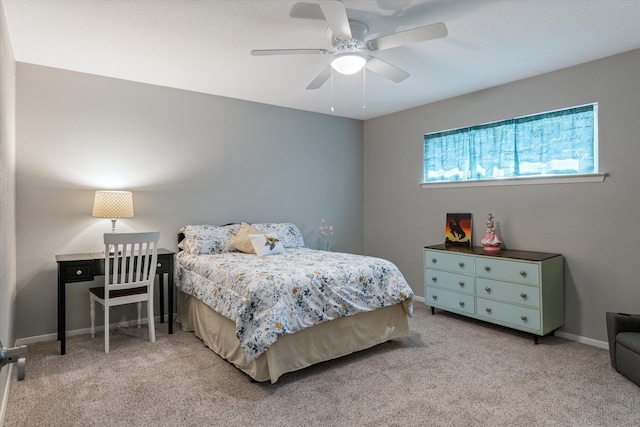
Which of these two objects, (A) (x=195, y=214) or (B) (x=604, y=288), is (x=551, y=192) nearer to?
(B) (x=604, y=288)

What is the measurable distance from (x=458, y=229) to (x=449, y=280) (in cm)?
66

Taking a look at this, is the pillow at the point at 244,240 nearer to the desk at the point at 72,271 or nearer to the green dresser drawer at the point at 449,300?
the desk at the point at 72,271

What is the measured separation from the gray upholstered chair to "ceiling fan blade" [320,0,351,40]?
2.73 meters

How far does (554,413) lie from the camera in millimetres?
2244

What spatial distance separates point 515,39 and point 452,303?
2497 mm

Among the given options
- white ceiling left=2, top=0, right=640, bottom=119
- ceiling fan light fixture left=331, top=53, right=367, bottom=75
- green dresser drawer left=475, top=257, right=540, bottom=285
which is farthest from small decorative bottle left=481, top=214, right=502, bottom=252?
ceiling fan light fixture left=331, top=53, right=367, bottom=75

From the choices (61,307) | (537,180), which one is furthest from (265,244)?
(537,180)

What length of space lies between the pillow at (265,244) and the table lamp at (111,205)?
1.17 m

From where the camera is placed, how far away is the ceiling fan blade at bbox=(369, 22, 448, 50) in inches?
88.9

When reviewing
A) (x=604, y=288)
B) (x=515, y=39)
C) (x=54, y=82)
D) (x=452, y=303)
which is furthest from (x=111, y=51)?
(x=604, y=288)

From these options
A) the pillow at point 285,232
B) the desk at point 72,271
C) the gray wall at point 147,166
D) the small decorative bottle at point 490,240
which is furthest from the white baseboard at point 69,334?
the small decorative bottle at point 490,240

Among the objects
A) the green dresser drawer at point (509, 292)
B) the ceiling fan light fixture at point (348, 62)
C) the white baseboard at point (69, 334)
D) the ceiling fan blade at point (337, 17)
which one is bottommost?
the white baseboard at point (69, 334)

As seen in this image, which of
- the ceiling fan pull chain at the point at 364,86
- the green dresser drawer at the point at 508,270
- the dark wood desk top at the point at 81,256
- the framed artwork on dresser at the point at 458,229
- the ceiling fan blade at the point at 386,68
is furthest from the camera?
the framed artwork on dresser at the point at 458,229

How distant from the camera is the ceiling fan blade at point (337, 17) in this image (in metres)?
2.06
